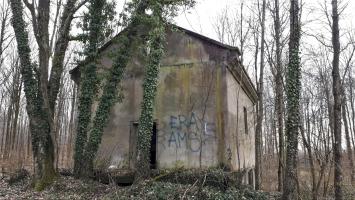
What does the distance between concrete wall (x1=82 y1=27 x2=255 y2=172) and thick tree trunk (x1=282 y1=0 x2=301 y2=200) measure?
2.73 m

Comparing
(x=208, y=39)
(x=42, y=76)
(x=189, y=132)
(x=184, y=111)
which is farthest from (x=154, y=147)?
(x=42, y=76)

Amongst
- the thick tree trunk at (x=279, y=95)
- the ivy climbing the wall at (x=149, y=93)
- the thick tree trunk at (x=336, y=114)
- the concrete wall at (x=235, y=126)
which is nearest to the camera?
the thick tree trunk at (x=336, y=114)

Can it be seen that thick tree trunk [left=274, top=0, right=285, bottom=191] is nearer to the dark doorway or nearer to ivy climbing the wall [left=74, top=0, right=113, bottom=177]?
the dark doorway

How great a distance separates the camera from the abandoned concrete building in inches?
508

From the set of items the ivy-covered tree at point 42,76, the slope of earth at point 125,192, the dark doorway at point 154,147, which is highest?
the ivy-covered tree at point 42,76

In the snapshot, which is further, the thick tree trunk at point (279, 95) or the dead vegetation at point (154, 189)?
the thick tree trunk at point (279, 95)

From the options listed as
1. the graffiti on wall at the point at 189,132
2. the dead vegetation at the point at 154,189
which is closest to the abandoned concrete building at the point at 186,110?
the graffiti on wall at the point at 189,132

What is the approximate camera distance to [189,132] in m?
13.2

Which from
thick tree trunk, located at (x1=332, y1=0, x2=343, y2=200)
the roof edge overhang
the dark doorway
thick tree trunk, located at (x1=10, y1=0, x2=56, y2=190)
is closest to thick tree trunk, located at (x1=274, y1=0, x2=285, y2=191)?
the roof edge overhang

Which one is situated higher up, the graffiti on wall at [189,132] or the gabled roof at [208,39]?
the gabled roof at [208,39]

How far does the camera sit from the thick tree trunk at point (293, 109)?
10305 mm

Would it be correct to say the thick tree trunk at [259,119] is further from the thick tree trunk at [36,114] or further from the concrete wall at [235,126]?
the thick tree trunk at [36,114]

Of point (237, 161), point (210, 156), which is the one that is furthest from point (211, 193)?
point (237, 161)

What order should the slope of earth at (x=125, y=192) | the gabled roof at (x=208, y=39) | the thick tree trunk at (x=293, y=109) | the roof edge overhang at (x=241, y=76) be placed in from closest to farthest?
the slope of earth at (x=125, y=192), the thick tree trunk at (x=293, y=109), the gabled roof at (x=208, y=39), the roof edge overhang at (x=241, y=76)
